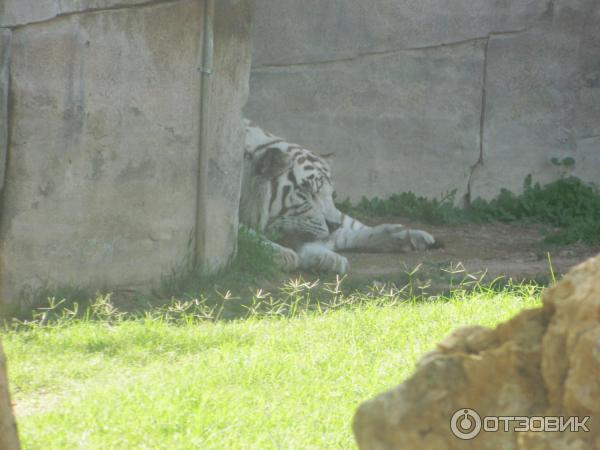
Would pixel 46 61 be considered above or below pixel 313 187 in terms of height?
above

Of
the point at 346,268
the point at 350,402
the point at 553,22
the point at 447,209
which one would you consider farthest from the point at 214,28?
the point at 553,22

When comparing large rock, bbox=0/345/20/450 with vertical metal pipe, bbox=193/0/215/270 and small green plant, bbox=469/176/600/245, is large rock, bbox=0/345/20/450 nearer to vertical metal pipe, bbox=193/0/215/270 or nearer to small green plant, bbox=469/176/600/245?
vertical metal pipe, bbox=193/0/215/270

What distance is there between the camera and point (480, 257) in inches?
304

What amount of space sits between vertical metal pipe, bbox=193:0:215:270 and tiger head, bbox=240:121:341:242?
1584mm

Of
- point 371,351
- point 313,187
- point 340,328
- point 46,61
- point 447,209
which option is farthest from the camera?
point 447,209

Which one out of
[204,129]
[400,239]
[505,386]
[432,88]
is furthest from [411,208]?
[505,386]

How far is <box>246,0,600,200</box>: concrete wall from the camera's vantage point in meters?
9.58

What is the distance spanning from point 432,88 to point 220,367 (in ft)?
20.8

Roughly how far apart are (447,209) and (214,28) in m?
4.06

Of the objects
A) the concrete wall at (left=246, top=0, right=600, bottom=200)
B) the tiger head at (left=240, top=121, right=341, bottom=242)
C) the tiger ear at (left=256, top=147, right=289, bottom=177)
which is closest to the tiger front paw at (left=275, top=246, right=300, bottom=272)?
the tiger head at (left=240, top=121, right=341, bottom=242)

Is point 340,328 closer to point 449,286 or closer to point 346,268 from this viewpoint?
point 449,286

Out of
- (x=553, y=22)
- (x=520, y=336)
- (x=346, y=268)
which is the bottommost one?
(x=346, y=268)

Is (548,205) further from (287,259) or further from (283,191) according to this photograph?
(287,259)

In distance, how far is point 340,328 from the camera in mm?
4695
